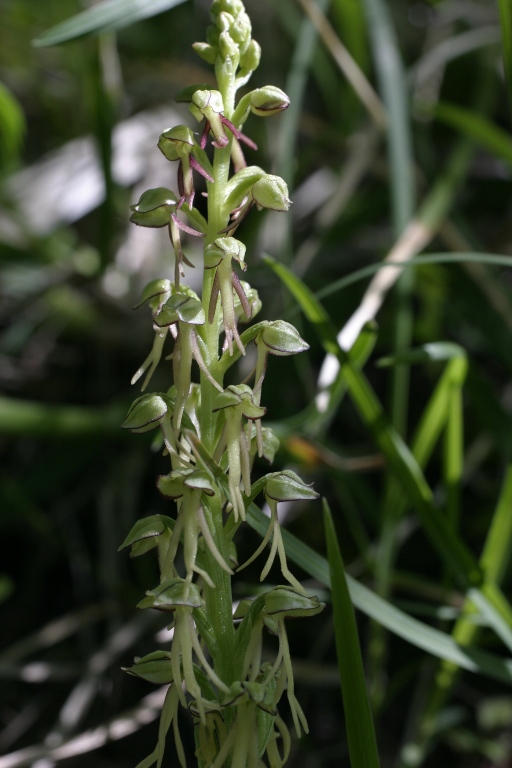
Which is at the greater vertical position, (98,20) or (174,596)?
(98,20)

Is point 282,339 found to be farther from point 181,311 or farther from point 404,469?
point 404,469

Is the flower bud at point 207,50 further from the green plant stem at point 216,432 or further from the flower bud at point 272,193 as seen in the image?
the flower bud at point 272,193

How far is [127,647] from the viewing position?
3.69 feet

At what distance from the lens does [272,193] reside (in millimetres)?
587

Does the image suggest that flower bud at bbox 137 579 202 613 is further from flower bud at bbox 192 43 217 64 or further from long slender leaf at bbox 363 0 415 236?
long slender leaf at bbox 363 0 415 236

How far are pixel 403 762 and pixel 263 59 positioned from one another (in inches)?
68.2

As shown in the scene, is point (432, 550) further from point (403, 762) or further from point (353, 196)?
point (353, 196)

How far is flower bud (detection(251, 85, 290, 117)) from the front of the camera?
60 centimetres

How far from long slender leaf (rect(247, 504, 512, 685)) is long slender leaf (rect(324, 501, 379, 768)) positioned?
118 mm

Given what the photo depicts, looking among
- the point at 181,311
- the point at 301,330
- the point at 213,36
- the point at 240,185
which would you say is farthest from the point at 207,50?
the point at 301,330

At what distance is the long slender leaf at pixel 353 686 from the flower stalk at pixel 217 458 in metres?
0.03

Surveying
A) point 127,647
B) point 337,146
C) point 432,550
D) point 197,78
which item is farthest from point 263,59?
point 127,647

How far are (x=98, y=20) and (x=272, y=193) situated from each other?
0.43 metres

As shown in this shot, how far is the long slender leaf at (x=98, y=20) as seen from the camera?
817 mm
